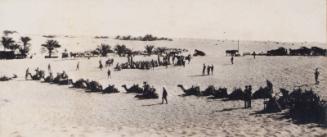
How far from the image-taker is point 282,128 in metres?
16.7

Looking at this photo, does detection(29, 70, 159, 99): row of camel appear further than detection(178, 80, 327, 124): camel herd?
Yes

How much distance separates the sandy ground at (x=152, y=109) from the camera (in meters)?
16.5

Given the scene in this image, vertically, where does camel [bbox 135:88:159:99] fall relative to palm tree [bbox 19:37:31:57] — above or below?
below

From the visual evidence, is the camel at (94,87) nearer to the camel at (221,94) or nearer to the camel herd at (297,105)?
the camel at (221,94)

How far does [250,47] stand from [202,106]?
204 ft

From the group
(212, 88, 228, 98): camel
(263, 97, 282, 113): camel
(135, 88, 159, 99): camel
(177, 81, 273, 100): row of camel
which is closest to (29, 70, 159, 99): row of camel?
(135, 88, 159, 99): camel

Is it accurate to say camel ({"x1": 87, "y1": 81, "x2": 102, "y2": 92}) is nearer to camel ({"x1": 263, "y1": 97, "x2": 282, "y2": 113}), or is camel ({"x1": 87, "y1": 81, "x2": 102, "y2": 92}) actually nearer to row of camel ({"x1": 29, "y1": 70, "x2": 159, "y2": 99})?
row of camel ({"x1": 29, "y1": 70, "x2": 159, "y2": 99})

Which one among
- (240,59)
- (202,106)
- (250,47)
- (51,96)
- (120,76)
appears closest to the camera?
(202,106)

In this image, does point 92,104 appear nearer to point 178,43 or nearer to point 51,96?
point 51,96

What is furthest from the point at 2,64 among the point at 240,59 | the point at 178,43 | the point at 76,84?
the point at 178,43

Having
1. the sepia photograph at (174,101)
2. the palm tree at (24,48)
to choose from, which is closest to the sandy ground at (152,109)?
the sepia photograph at (174,101)

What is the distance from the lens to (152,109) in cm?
2175

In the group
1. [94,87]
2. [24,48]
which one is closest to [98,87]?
[94,87]

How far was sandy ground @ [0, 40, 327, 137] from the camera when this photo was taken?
16.5 m
